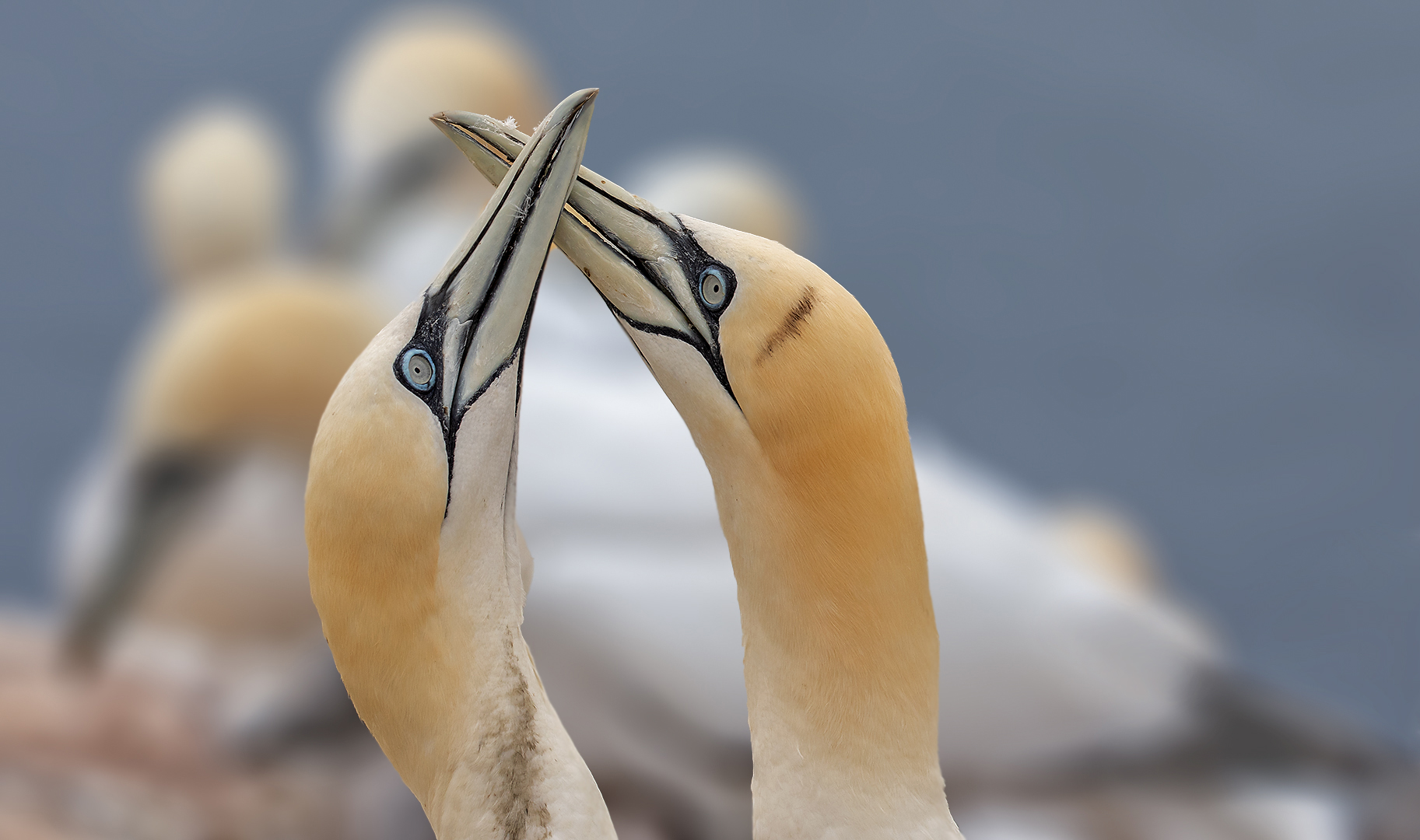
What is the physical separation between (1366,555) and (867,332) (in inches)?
109

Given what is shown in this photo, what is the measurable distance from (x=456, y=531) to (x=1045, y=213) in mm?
3295

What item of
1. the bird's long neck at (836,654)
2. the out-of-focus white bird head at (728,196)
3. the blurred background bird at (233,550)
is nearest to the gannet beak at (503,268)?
the bird's long neck at (836,654)

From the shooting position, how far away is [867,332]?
2.66 feet

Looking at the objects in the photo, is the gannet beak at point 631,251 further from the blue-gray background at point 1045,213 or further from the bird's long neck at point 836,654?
the blue-gray background at point 1045,213

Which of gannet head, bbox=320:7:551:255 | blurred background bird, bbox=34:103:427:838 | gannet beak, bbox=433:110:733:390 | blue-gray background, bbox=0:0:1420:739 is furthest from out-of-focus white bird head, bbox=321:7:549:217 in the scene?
gannet beak, bbox=433:110:733:390

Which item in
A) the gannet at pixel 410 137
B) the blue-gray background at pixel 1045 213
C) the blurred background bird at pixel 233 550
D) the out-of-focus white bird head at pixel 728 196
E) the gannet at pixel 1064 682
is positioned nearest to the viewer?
the gannet at pixel 1064 682

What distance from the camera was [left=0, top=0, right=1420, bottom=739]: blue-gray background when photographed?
354 centimetres

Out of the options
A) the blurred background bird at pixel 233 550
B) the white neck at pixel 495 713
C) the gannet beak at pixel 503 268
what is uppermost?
the blurred background bird at pixel 233 550

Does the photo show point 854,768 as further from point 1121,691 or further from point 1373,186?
point 1373,186

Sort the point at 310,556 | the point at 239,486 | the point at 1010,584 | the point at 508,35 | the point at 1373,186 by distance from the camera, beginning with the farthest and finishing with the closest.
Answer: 1. the point at 508,35
2. the point at 1373,186
3. the point at 239,486
4. the point at 1010,584
5. the point at 310,556

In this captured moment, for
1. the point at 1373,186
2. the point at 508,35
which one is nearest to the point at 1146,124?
the point at 1373,186

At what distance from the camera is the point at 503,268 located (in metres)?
0.83

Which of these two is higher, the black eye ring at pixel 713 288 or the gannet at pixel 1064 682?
the gannet at pixel 1064 682

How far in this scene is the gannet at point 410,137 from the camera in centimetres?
302
